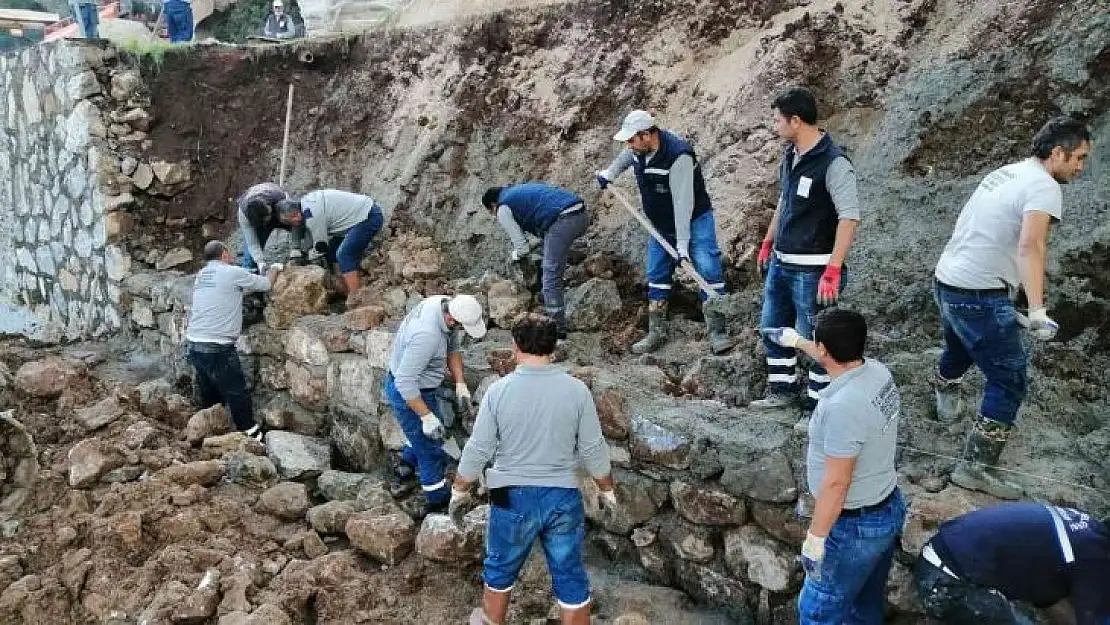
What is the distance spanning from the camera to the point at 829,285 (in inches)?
132

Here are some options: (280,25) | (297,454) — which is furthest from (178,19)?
(297,454)

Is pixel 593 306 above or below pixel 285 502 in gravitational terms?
above

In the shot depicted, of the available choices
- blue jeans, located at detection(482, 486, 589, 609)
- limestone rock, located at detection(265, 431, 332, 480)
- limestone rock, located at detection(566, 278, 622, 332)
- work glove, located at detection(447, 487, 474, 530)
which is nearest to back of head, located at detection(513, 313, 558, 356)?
blue jeans, located at detection(482, 486, 589, 609)

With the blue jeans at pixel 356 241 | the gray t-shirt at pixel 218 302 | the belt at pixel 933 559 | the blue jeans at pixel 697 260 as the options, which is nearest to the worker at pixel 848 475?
the belt at pixel 933 559

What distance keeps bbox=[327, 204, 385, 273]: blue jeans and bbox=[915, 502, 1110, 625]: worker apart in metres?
4.71

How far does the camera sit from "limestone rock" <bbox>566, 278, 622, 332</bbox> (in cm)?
507

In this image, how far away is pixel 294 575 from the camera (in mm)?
3959

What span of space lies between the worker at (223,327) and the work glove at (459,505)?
240 centimetres

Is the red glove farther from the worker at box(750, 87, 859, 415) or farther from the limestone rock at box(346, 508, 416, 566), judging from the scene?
the limestone rock at box(346, 508, 416, 566)

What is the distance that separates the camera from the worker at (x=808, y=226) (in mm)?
3365

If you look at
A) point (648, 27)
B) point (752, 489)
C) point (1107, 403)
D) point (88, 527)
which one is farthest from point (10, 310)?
point (1107, 403)

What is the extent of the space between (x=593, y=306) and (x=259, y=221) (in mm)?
2808

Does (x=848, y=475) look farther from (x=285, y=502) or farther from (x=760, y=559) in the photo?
(x=285, y=502)

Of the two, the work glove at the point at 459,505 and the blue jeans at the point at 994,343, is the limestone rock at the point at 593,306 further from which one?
the blue jeans at the point at 994,343
